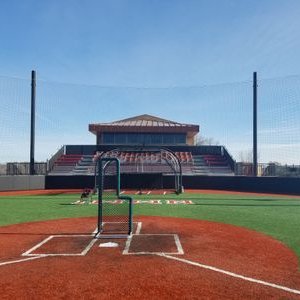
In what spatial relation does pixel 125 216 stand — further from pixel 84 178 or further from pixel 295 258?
pixel 84 178

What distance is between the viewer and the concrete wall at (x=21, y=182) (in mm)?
27966

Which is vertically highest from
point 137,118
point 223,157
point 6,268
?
point 137,118

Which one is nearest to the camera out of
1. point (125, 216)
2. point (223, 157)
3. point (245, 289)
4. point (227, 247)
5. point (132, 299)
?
point (132, 299)

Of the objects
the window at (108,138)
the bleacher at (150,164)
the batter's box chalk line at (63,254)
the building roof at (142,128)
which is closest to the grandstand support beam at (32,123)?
the bleacher at (150,164)

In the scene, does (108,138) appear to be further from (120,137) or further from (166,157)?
(166,157)

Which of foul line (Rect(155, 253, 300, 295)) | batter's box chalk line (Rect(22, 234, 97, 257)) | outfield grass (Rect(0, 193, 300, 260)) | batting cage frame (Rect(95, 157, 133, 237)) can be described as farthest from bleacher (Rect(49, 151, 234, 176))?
foul line (Rect(155, 253, 300, 295))

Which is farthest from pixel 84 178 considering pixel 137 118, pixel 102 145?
pixel 137 118

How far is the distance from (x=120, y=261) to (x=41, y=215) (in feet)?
26.7

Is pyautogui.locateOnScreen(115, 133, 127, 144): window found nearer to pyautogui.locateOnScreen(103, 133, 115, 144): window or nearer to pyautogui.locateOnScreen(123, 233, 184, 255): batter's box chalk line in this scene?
pyautogui.locateOnScreen(103, 133, 115, 144): window

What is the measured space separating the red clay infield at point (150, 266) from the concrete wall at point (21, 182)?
1866 cm

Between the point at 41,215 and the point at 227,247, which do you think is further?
the point at 41,215

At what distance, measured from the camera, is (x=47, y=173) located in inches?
1296

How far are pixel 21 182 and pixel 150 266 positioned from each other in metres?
24.9

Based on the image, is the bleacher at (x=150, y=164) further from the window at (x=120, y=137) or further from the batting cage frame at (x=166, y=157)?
the window at (x=120, y=137)
